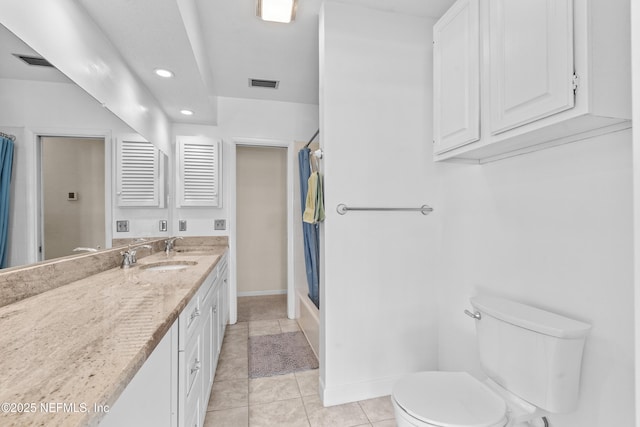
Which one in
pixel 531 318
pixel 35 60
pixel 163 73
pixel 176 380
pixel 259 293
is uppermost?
pixel 163 73

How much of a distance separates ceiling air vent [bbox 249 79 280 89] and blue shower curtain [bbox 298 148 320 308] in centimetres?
69

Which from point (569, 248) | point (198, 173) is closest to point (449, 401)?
point (569, 248)

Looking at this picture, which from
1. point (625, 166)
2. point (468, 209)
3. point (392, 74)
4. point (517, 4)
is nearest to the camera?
point (625, 166)

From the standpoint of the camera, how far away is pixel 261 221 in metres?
4.29

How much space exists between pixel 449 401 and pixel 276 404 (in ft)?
3.54

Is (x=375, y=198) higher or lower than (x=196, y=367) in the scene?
higher

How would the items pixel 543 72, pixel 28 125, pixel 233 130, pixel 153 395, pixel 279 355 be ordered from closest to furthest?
pixel 153 395, pixel 543 72, pixel 28 125, pixel 279 355, pixel 233 130

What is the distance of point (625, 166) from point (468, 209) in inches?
29.9

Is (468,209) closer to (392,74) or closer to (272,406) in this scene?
(392,74)

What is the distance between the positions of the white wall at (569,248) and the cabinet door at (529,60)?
28 cm

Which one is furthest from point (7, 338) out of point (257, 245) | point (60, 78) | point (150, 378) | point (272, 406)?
point (257, 245)

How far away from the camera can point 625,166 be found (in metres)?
1.00

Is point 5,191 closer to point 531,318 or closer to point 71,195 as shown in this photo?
point 71,195

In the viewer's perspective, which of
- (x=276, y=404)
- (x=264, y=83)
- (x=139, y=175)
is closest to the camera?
(x=276, y=404)
